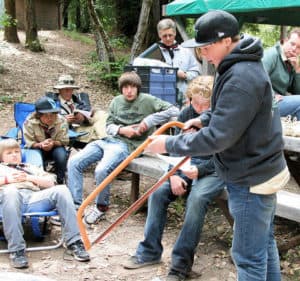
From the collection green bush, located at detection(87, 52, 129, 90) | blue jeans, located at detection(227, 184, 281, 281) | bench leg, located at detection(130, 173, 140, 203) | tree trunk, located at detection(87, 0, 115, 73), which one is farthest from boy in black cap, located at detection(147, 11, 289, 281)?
tree trunk, located at detection(87, 0, 115, 73)

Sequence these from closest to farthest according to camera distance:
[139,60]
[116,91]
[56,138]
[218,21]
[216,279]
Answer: [218,21], [216,279], [56,138], [139,60], [116,91]

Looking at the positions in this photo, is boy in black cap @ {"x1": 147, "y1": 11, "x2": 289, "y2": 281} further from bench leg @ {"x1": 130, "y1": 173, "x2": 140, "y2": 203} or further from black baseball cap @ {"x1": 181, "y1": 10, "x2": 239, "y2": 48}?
bench leg @ {"x1": 130, "y1": 173, "x2": 140, "y2": 203}

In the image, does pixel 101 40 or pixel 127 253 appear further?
pixel 101 40

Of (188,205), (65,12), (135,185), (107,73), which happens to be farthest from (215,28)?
(65,12)

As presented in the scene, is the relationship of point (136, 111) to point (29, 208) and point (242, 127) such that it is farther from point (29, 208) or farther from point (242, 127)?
point (242, 127)

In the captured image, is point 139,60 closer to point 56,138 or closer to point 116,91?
point 56,138

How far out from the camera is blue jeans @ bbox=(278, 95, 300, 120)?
13.9 ft

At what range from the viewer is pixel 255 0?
603cm

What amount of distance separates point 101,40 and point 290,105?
8643 mm

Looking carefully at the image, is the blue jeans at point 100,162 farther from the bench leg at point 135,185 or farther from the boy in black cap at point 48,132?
the boy in black cap at point 48,132

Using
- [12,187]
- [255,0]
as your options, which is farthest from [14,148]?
[255,0]

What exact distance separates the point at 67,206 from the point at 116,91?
7845 millimetres

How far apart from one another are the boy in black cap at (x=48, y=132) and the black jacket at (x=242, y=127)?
297 centimetres

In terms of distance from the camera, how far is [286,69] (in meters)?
4.52
